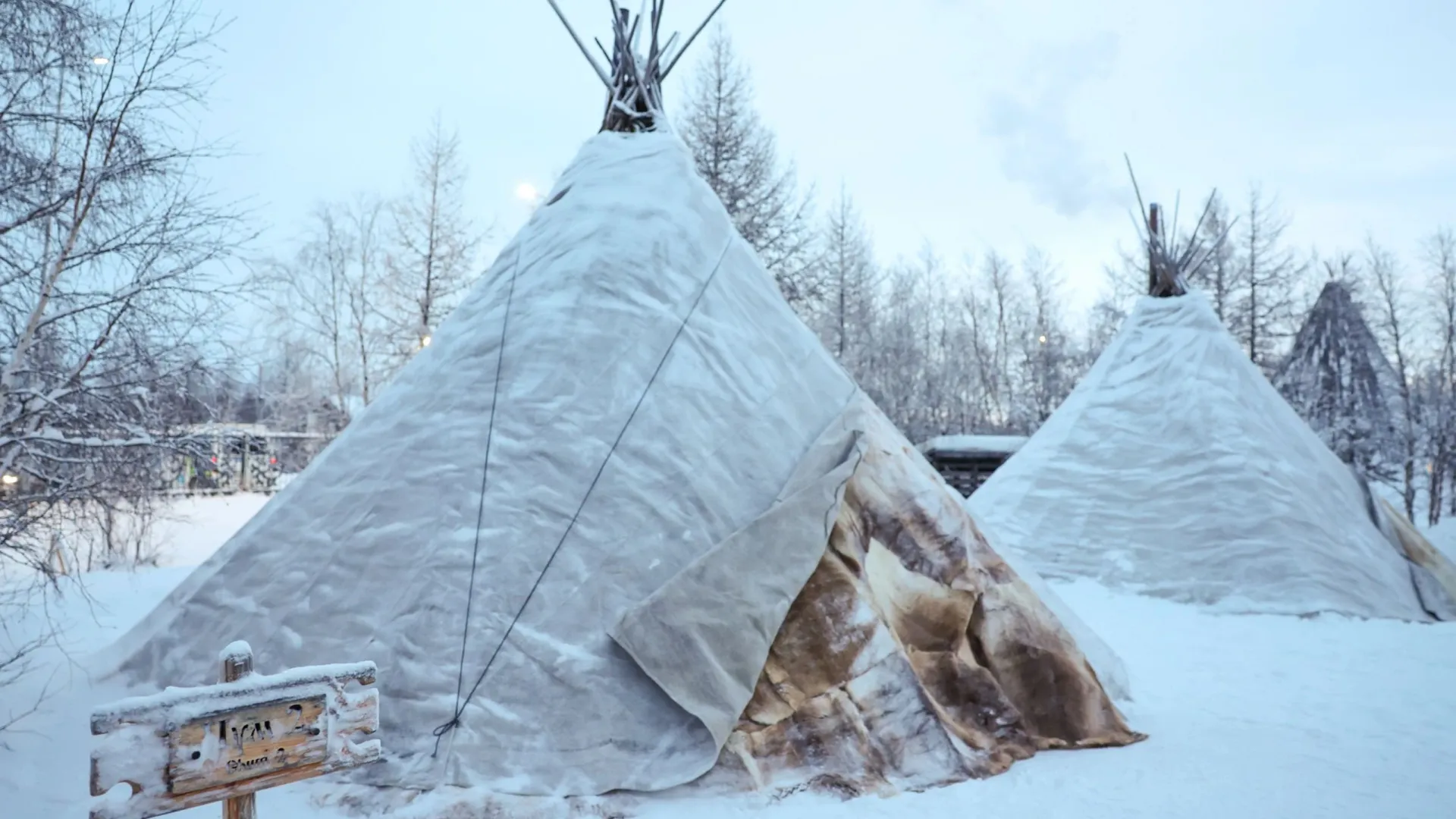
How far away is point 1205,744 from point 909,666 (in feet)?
5.60

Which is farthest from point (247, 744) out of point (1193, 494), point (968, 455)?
point (968, 455)

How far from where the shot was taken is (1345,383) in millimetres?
16156

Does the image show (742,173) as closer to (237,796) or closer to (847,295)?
(847,295)

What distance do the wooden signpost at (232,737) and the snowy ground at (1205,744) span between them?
1.05 metres

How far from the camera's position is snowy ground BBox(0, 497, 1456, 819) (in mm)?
3115

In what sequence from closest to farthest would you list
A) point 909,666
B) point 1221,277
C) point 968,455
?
point 909,666
point 968,455
point 1221,277

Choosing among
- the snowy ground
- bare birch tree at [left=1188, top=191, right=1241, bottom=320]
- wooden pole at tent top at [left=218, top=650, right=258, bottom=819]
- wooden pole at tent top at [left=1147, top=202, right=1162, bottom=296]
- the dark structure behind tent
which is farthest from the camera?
bare birch tree at [left=1188, top=191, right=1241, bottom=320]

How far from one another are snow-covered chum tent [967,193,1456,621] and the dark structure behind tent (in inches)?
198

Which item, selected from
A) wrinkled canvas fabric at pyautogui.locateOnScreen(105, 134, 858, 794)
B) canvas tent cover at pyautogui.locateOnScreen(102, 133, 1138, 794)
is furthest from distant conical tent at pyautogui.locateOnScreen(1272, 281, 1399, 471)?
wrinkled canvas fabric at pyautogui.locateOnScreen(105, 134, 858, 794)

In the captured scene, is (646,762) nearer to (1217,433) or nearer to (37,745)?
(37,745)

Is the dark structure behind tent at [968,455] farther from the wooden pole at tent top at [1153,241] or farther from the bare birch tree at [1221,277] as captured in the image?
the bare birch tree at [1221,277]

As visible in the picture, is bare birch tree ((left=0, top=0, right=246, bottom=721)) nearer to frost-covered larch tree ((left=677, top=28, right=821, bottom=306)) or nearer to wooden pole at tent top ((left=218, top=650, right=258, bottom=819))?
wooden pole at tent top ((left=218, top=650, right=258, bottom=819))

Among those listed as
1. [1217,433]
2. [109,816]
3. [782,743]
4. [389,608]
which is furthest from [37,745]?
[1217,433]

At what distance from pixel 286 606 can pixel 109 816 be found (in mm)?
2116
